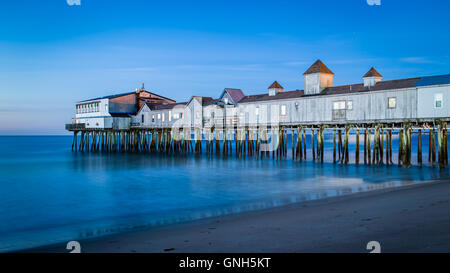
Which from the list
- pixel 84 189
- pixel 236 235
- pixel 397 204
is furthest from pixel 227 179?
pixel 236 235

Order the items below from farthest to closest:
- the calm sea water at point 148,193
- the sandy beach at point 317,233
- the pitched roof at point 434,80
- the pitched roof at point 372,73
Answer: the pitched roof at point 372,73 → the pitched roof at point 434,80 → the calm sea water at point 148,193 → the sandy beach at point 317,233

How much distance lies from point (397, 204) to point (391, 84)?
15988 mm

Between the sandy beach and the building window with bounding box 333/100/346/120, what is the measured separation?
51.8 ft

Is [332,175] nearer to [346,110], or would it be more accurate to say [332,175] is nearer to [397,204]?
[346,110]

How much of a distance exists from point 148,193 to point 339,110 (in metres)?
15.5

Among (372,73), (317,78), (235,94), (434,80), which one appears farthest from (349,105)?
(235,94)

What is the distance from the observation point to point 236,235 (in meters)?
8.02

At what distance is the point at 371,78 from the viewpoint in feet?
84.6

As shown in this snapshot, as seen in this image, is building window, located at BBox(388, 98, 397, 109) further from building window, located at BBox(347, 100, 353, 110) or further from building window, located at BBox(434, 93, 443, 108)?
building window, located at BBox(347, 100, 353, 110)

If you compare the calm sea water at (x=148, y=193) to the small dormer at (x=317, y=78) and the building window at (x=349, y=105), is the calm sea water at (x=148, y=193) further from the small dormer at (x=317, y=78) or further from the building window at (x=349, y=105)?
the small dormer at (x=317, y=78)

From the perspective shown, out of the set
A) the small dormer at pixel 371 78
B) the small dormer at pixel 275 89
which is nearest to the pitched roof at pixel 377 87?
the small dormer at pixel 371 78

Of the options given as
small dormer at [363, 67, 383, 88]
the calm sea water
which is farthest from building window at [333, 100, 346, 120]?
the calm sea water

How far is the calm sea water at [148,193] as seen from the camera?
11977 mm

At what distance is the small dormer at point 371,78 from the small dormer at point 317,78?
12.4 ft
